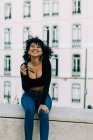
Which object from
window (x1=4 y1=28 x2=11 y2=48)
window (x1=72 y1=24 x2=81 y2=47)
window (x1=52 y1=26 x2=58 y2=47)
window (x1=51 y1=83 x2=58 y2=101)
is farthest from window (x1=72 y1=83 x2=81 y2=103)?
window (x1=4 y1=28 x2=11 y2=48)

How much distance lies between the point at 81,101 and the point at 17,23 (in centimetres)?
747

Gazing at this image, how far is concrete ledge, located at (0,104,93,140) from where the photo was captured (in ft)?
13.6

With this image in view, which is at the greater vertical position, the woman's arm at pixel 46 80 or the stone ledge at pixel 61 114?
the woman's arm at pixel 46 80

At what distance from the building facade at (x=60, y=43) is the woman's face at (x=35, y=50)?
2334cm

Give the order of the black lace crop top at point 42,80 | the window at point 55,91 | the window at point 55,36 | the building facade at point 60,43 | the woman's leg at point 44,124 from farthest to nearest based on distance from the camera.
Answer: the window at point 55,36
the window at point 55,91
the building facade at point 60,43
the black lace crop top at point 42,80
the woman's leg at point 44,124

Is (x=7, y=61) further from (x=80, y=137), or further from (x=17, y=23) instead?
(x=80, y=137)

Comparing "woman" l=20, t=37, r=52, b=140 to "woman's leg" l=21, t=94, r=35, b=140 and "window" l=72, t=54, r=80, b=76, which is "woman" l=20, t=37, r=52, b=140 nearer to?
"woman's leg" l=21, t=94, r=35, b=140

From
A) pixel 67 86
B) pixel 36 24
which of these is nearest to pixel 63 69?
pixel 67 86

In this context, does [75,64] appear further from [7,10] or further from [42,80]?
[42,80]

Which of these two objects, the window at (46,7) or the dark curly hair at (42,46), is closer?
the dark curly hair at (42,46)

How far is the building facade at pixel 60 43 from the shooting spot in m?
28.5

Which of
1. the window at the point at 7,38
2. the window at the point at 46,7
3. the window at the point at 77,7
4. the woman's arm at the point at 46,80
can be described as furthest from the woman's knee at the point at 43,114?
the window at the point at 7,38

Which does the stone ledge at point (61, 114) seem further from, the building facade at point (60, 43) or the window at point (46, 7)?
the window at point (46, 7)

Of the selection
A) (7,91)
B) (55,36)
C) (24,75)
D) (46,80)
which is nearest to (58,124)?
(46,80)
